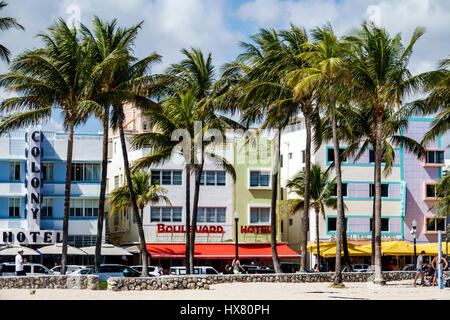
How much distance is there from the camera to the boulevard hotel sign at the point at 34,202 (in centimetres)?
5719

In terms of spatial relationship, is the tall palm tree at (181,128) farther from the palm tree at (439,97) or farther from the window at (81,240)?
the window at (81,240)

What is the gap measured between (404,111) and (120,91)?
1467 centimetres

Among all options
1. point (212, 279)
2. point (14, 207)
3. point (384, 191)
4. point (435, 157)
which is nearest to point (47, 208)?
point (14, 207)

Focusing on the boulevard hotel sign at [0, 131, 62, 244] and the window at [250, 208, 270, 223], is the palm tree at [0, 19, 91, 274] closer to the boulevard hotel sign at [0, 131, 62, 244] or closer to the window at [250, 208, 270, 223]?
the boulevard hotel sign at [0, 131, 62, 244]

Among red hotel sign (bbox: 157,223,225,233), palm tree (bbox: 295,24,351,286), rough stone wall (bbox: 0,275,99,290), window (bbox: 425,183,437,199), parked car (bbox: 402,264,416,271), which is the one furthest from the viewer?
window (bbox: 425,183,437,199)

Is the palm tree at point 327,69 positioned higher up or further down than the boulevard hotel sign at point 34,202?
higher up

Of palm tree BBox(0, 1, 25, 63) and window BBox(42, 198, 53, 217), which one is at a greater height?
palm tree BBox(0, 1, 25, 63)

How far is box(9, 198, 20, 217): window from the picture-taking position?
192 ft

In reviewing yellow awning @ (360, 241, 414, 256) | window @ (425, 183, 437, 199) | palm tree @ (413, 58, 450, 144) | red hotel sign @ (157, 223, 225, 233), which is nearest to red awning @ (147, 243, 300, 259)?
Answer: red hotel sign @ (157, 223, 225, 233)

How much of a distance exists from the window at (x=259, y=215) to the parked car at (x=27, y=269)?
2213 centimetres

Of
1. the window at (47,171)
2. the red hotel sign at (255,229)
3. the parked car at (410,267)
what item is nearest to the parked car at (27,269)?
the window at (47,171)

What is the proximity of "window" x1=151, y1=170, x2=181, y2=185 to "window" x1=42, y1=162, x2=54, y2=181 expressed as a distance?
25.6 feet

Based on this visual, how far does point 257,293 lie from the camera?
33.4m

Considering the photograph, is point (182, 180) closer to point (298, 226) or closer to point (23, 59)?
point (298, 226)
